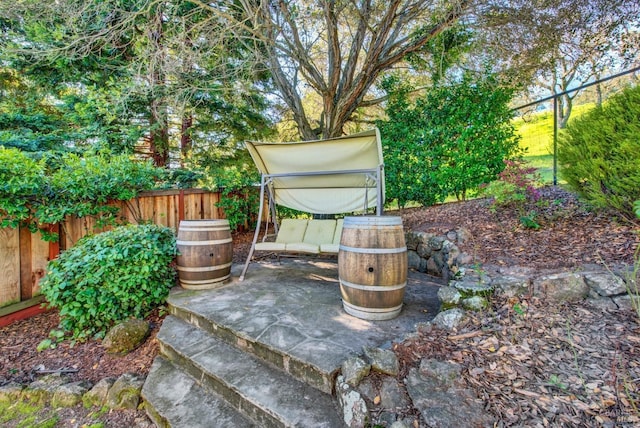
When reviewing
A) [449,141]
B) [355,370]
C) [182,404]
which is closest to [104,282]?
A: [182,404]

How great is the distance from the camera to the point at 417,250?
12.1 feet

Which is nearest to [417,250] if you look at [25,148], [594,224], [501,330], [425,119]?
[594,224]

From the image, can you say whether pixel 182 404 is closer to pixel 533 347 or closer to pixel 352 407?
pixel 352 407

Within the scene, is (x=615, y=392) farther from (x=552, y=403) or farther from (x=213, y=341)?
(x=213, y=341)

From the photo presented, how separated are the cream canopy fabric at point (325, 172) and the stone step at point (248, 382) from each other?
183 centimetres

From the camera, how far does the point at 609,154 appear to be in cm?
231

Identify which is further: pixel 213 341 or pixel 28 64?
pixel 28 64

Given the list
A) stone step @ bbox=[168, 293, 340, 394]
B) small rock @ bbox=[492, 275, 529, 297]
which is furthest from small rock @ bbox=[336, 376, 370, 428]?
small rock @ bbox=[492, 275, 529, 297]

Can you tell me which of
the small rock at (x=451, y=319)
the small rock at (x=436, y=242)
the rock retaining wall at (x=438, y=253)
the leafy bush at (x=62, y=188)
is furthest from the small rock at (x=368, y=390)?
the leafy bush at (x=62, y=188)

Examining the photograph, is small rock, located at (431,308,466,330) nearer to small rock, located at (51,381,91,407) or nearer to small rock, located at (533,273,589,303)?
small rock, located at (533,273,589,303)

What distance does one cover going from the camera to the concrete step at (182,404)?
1.64 metres

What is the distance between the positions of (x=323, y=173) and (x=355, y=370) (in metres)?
2.28

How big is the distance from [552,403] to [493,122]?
14.1ft

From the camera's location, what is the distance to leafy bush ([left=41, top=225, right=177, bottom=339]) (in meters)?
2.48
